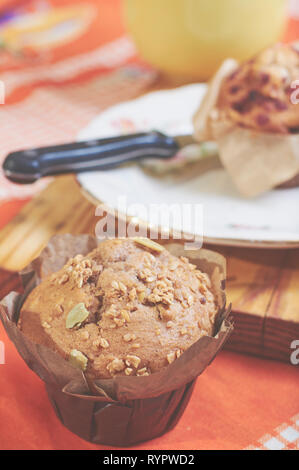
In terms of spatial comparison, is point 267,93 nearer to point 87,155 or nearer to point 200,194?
point 200,194

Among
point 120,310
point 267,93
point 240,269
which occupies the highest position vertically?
point 267,93

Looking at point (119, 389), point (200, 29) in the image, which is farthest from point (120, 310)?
point (200, 29)

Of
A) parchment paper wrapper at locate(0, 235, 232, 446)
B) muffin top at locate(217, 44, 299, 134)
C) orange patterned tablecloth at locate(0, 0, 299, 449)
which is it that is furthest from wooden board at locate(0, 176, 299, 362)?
muffin top at locate(217, 44, 299, 134)

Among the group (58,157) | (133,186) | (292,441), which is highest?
(58,157)

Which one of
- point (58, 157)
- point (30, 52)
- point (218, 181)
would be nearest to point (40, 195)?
point (58, 157)

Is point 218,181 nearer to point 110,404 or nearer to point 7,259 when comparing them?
point 7,259

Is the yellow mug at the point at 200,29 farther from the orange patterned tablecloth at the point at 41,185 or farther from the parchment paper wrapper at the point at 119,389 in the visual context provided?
the parchment paper wrapper at the point at 119,389
